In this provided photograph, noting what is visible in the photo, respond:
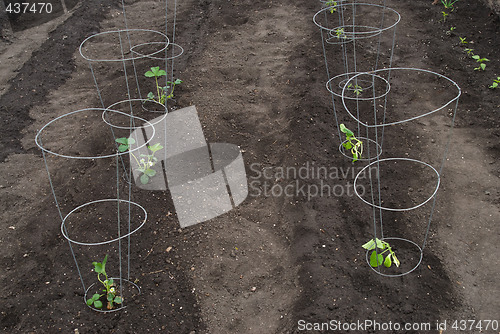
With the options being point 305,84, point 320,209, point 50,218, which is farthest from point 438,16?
point 50,218

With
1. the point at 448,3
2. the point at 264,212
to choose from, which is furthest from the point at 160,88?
the point at 448,3

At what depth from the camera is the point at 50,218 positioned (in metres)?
3.89

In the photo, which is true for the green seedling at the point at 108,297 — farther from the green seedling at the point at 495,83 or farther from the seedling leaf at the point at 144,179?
→ the green seedling at the point at 495,83

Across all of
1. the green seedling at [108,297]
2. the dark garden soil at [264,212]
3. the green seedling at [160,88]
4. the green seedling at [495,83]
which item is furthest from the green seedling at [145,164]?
the green seedling at [495,83]

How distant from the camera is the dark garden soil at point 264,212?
317 centimetres

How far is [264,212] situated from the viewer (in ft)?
13.1

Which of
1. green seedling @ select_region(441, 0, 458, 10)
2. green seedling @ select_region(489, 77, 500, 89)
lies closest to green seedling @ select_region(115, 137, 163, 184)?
green seedling @ select_region(489, 77, 500, 89)

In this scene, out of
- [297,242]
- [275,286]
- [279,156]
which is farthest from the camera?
[279,156]

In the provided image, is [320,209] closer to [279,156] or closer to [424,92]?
[279,156]

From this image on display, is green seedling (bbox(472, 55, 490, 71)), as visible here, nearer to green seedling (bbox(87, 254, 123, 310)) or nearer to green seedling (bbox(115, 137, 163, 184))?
green seedling (bbox(115, 137, 163, 184))

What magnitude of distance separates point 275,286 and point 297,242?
438 mm

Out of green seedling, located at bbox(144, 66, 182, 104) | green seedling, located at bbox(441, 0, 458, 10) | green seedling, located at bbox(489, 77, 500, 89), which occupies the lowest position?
green seedling, located at bbox(489, 77, 500, 89)

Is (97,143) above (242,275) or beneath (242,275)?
above

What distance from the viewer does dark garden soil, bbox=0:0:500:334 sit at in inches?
125
